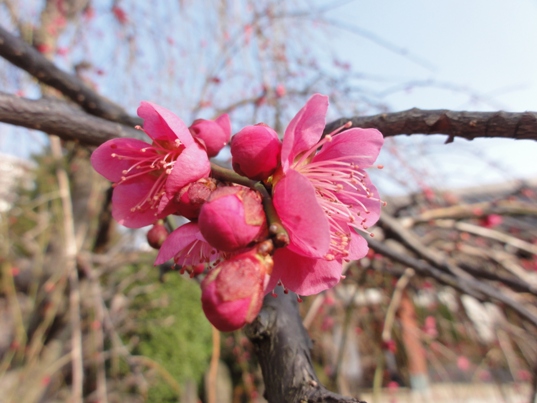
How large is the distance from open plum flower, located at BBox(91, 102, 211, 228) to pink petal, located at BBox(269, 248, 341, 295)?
220mm

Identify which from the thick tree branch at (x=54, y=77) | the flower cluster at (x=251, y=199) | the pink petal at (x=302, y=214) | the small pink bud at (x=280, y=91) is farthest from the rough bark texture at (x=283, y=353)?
the small pink bud at (x=280, y=91)

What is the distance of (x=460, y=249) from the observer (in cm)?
289

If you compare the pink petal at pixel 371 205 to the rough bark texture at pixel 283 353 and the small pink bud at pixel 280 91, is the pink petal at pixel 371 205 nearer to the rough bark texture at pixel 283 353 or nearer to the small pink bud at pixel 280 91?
the rough bark texture at pixel 283 353

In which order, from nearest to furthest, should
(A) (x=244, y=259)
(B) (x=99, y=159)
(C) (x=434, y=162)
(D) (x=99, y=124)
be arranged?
(A) (x=244, y=259)
(B) (x=99, y=159)
(D) (x=99, y=124)
(C) (x=434, y=162)

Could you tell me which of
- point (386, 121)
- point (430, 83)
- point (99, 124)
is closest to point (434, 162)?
point (430, 83)

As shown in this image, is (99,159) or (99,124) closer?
(99,159)

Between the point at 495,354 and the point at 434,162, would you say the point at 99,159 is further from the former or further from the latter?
the point at 495,354

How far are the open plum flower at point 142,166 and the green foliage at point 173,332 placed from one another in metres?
3.97

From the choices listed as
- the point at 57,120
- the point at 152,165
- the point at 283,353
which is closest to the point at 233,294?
the point at 283,353

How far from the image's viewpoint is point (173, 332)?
16.8ft

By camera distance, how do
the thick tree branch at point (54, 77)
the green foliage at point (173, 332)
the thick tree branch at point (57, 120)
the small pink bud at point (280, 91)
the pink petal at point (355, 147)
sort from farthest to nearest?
the green foliage at point (173, 332)
the small pink bud at point (280, 91)
the thick tree branch at point (54, 77)
the thick tree branch at point (57, 120)
the pink petal at point (355, 147)

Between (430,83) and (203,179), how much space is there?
2583 millimetres

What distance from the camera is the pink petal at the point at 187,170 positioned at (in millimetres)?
629

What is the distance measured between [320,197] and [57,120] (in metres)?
0.72
